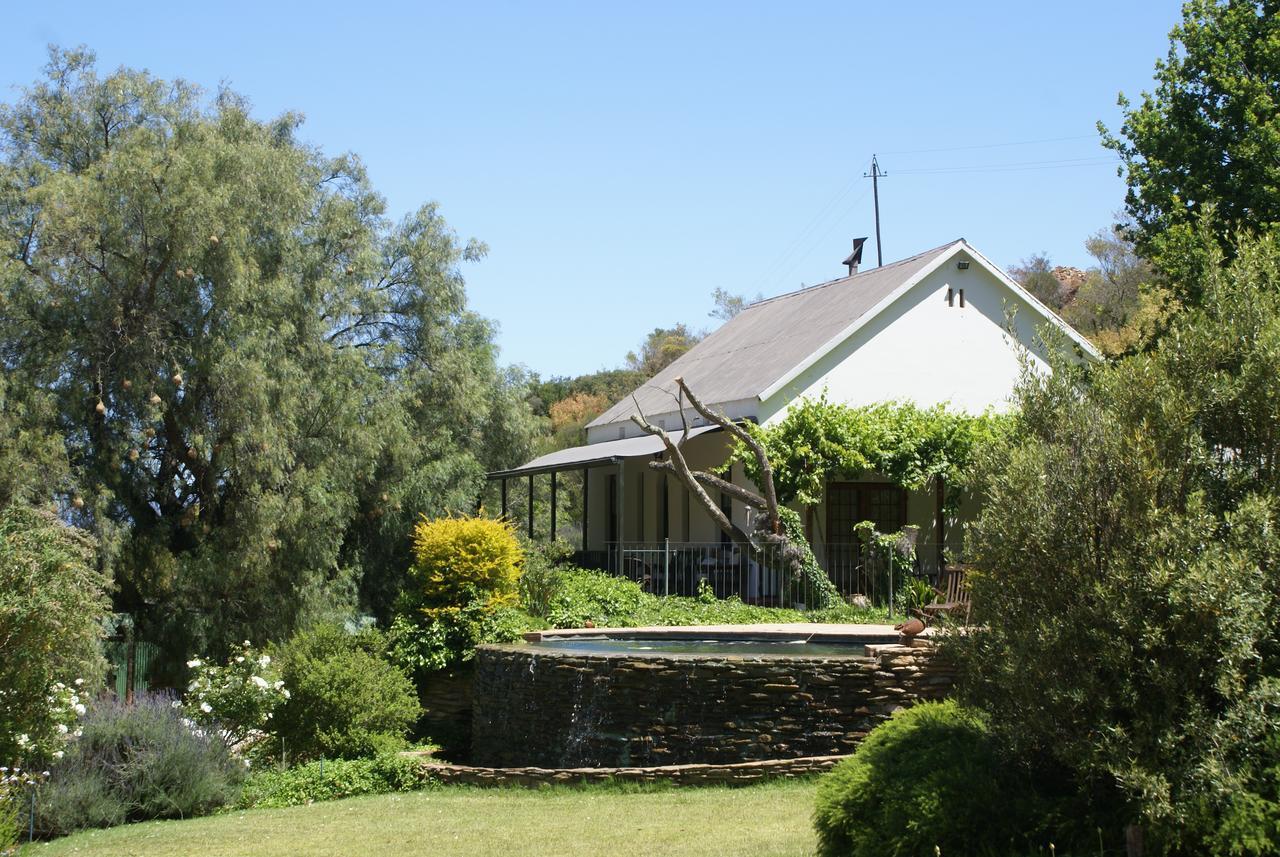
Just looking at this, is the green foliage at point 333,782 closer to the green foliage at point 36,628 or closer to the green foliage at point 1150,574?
the green foliage at point 36,628

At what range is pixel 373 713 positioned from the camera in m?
14.8

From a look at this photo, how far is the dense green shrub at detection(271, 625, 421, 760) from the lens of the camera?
14.6 m

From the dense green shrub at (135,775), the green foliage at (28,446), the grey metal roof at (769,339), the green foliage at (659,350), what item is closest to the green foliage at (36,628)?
the dense green shrub at (135,775)

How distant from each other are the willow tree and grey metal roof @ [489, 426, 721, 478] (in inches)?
166

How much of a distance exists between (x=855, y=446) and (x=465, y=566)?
8.07 m

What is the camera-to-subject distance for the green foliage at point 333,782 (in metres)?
13.0

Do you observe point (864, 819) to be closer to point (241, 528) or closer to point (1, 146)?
point (241, 528)

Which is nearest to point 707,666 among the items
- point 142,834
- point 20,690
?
point 142,834

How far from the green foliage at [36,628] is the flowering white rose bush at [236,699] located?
2655mm

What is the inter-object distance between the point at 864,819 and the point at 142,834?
6.92m

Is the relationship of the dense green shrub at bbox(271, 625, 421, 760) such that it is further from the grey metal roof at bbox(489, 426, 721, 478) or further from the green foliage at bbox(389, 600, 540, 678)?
the grey metal roof at bbox(489, 426, 721, 478)

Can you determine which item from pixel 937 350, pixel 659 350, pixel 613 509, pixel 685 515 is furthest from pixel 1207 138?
pixel 659 350

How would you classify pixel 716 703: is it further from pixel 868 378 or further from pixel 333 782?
pixel 868 378

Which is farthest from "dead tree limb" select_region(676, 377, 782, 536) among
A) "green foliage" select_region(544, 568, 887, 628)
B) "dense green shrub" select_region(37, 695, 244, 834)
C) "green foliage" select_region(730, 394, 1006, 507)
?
"dense green shrub" select_region(37, 695, 244, 834)
